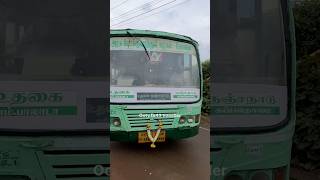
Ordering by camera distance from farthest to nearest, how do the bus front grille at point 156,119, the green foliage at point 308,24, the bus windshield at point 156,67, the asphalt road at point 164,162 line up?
the green foliage at point 308,24 < the bus windshield at point 156,67 < the bus front grille at point 156,119 < the asphalt road at point 164,162

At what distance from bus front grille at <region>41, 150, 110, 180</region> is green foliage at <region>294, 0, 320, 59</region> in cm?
1016

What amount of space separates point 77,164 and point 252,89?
783mm

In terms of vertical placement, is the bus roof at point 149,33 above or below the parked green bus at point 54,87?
above

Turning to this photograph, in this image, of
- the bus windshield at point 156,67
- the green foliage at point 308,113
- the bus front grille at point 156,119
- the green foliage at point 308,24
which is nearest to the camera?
the bus front grille at point 156,119

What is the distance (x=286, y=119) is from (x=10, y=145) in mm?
1193

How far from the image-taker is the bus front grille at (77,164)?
1.71m

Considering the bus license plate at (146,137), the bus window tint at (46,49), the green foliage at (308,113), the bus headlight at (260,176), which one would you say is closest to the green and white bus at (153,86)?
the bus license plate at (146,137)

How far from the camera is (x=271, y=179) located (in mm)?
1998

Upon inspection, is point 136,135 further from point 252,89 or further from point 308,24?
point 308,24

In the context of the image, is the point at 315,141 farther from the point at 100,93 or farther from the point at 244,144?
the point at 100,93

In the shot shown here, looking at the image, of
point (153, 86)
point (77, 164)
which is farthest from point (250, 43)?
point (153, 86)

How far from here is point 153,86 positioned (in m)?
2.86

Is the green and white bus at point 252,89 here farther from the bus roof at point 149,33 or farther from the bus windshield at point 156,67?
the bus windshield at point 156,67

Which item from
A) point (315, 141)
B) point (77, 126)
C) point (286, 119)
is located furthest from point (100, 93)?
point (315, 141)
